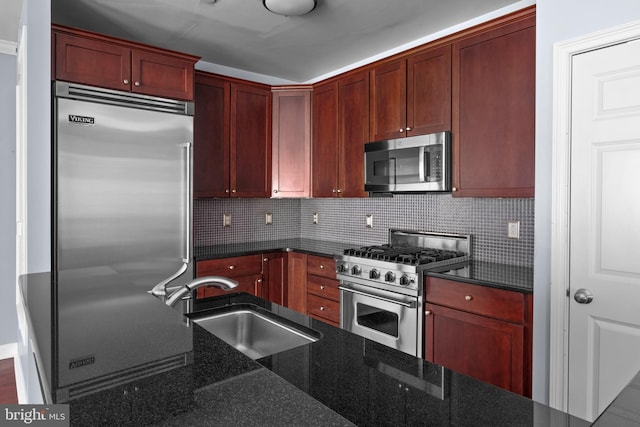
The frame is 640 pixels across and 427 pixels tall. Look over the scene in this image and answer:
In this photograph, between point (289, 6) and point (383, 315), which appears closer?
point (289, 6)

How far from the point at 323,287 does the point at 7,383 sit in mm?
2497

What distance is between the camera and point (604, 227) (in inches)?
74.8

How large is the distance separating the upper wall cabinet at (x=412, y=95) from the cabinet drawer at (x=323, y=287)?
4.02 ft

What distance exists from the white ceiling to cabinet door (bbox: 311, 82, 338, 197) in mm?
326

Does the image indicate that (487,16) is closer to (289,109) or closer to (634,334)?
(289,109)

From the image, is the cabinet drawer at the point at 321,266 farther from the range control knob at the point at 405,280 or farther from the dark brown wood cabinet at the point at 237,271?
the range control knob at the point at 405,280

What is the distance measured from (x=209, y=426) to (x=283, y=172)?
3.48m

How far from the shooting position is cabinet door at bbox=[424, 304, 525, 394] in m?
2.24

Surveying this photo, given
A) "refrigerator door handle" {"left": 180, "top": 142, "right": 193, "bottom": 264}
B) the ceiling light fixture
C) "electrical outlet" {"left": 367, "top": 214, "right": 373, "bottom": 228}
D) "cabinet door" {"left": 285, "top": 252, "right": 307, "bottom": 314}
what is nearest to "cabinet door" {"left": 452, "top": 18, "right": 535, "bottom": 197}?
the ceiling light fixture

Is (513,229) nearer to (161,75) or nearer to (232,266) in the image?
(232,266)

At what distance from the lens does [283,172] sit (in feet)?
12.9

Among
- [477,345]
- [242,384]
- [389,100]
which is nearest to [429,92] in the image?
[389,100]

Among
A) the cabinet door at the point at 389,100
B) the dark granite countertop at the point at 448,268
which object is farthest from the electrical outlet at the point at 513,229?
A: the cabinet door at the point at 389,100

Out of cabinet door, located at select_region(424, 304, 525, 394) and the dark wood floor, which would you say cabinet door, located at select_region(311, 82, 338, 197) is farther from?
the dark wood floor
